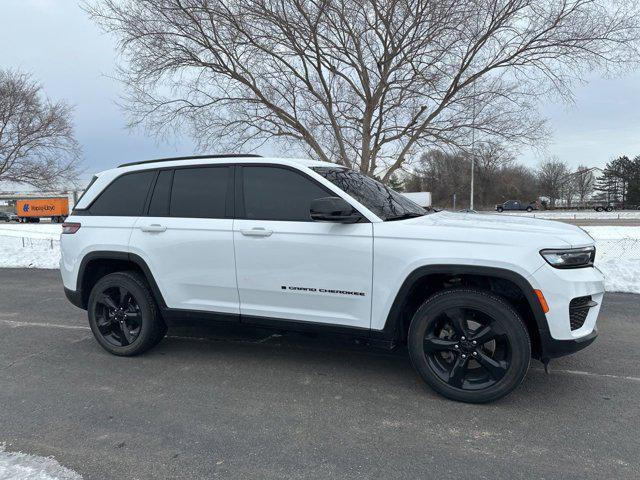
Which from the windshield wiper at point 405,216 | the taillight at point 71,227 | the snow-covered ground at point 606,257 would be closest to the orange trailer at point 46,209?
the snow-covered ground at point 606,257

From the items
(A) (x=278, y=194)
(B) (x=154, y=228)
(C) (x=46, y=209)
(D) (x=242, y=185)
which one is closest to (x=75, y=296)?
(B) (x=154, y=228)

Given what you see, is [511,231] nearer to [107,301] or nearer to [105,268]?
[107,301]

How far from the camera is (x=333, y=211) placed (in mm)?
3416

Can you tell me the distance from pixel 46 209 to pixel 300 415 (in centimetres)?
6460

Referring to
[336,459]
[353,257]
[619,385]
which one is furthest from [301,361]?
[619,385]

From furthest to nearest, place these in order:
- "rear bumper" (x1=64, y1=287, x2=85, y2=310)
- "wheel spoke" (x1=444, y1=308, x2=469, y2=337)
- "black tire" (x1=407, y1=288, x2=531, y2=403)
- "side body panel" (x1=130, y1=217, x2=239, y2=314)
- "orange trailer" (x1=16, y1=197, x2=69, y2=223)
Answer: "orange trailer" (x1=16, y1=197, x2=69, y2=223) < "rear bumper" (x1=64, y1=287, x2=85, y2=310) < "side body panel" (x1=130, y1=217, x2=239, y2=314) < "wheel spoke" (x1=444, y1=308, x2=469, y2=337) < "black tire" (x1=407, y1=288, x2=531, y2=403)

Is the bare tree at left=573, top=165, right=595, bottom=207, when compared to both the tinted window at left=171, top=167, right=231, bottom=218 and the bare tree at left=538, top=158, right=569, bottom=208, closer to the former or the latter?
the bare tree at left=538, top=158, right=569, bottom=208

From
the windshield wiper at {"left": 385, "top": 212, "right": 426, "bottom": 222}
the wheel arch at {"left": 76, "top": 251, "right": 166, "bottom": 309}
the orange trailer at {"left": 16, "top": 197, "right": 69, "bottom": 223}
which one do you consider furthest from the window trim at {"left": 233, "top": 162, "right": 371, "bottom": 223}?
the orange trailer at {"left": 16, "top": 197, "right": 69, "bottom": 223}

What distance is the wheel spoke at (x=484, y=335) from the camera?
3.31 m

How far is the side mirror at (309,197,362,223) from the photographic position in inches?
135

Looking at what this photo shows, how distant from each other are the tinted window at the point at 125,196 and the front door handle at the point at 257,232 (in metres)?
1.26

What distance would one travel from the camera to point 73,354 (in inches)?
185

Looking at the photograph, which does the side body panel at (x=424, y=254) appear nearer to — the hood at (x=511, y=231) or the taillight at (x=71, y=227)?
the hood at (x=511, y=231)

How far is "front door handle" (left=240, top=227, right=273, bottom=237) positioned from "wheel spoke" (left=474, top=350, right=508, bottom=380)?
1884mm
